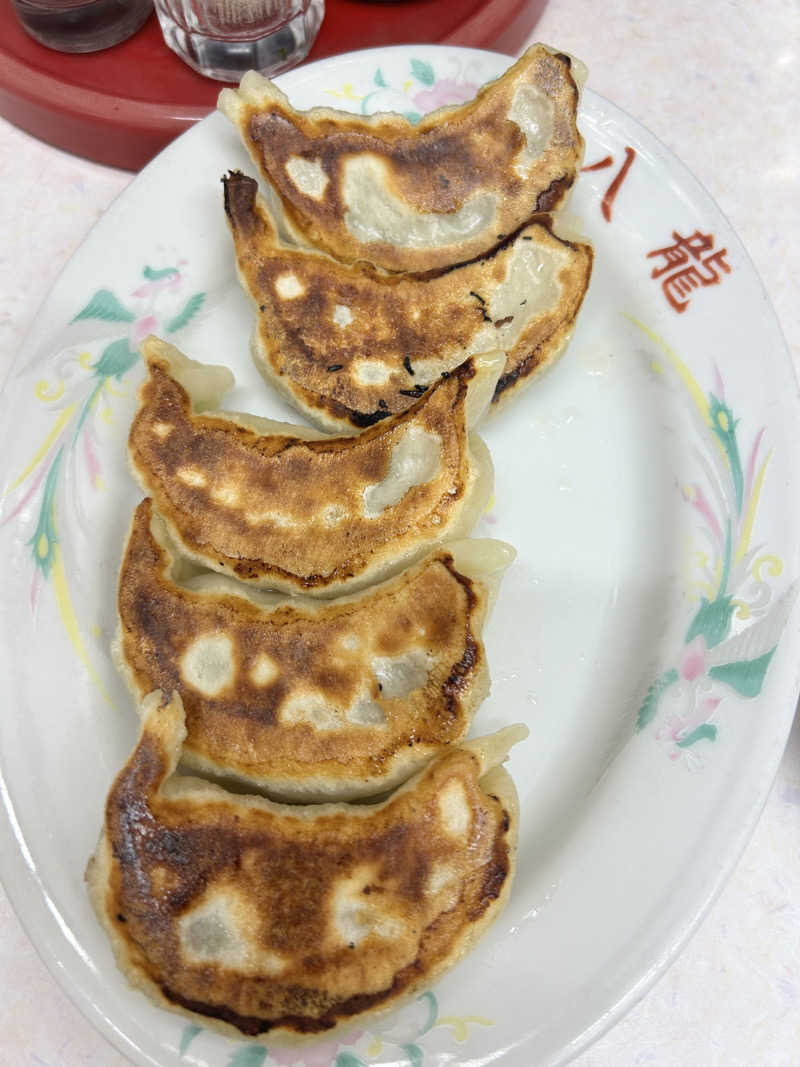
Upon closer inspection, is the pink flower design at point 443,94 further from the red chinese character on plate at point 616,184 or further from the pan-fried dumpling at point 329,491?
the pan-fried dumpling at point 329,491

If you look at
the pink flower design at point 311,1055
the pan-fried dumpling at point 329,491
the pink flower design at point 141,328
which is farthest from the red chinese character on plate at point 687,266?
the pink flower design at point 311,1055

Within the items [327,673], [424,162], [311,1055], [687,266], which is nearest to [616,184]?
[687,266]

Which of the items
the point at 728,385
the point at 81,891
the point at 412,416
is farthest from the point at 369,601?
the point at 728,385

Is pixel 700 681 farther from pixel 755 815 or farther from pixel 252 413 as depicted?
pixel 252 413

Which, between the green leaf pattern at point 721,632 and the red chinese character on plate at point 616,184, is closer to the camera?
the green leaf pattern at point 721,632

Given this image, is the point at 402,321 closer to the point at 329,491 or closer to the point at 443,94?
the point at 329,491

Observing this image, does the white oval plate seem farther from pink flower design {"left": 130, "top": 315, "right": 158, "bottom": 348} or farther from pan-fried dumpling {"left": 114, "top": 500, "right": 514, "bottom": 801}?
pan-fried dumpling {"left": 114, "top": 500, "right": 514, "bottom": 801}
